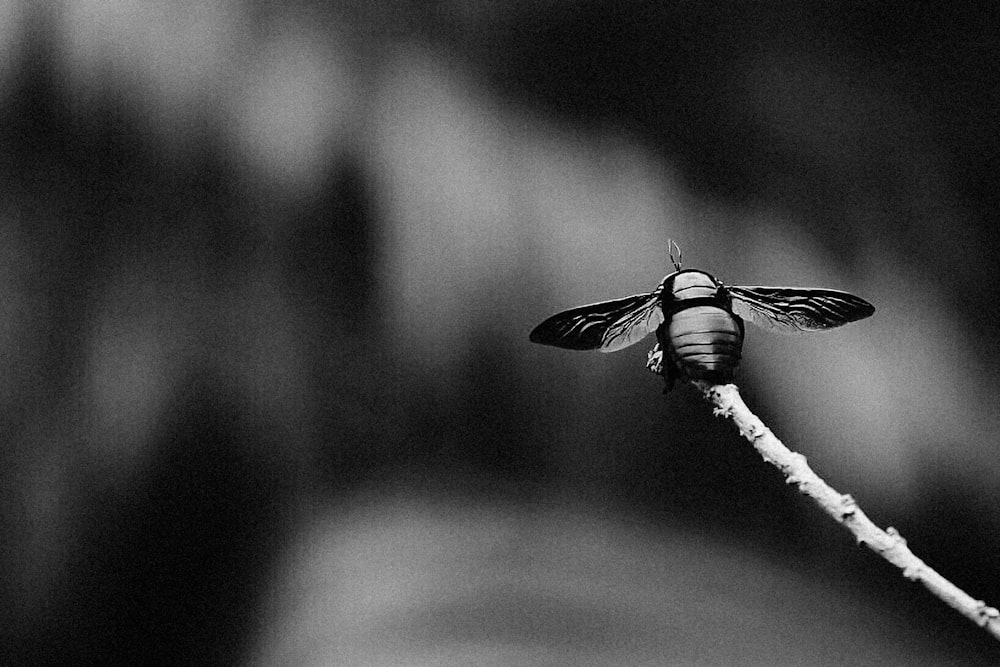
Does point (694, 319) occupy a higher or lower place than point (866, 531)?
higher

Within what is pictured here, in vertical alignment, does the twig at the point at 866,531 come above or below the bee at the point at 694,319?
below

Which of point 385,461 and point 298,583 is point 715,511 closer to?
point 385,461

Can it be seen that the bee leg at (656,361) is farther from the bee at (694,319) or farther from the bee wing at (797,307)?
the bee wing at (797,307)

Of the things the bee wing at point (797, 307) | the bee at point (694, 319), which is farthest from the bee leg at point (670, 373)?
the bee wing at point (797, 307)

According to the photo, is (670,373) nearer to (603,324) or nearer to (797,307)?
(603,324)

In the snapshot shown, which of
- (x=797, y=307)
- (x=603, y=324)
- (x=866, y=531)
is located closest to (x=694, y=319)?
(x=603, y=324)

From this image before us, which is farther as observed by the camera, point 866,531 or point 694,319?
point 694,319

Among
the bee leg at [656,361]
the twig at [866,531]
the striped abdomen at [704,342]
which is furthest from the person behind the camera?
the bee leg at [656,361]
